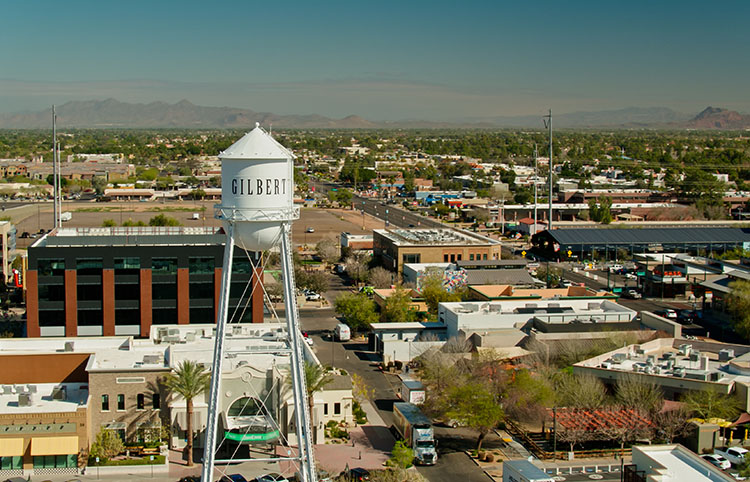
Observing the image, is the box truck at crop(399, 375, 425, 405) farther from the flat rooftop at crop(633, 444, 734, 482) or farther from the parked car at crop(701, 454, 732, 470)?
the parked car at crop(701, 454, 732, 470)

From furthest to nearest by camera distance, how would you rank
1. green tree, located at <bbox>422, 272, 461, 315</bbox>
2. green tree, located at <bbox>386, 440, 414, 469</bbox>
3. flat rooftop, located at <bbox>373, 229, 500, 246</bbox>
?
flat rooftop, located at <bbox>373, 229, 500, 246</bbox> < green tree, located at <bbox>422, 272, 461, 315</bbox> < green tree, located at <bbox>386, 440, 414, 469</bbox>

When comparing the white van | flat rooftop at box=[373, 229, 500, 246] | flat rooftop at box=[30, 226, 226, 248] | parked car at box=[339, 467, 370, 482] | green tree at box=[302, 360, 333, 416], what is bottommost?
parked car at box=[339, 467, 370, 482]

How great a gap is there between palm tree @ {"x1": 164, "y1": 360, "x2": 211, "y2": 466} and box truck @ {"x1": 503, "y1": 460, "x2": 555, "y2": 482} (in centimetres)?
1287

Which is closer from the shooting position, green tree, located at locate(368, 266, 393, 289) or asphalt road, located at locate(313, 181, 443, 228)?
green tree, located at locate(368, 266, 393, 289)

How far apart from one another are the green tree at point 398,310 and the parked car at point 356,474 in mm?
25764

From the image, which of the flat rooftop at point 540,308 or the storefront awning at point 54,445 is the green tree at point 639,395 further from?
the storefront awning at point 54,445

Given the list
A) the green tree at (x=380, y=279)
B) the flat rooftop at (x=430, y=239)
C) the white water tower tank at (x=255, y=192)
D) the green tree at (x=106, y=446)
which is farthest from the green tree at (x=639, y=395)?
the flat rooftop at (x=430, y=239)

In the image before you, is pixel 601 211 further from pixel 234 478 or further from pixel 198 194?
pixel 234 478

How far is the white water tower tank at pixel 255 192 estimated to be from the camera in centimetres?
2603

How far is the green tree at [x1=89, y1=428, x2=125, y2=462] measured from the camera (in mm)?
36638

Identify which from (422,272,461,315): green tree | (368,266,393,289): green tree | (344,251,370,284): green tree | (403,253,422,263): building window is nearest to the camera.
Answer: (422,272,461,315): green tree

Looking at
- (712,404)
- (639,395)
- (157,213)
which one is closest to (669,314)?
(712,404)

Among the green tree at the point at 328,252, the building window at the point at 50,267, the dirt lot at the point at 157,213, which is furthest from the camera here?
the dirt lot at the point at 157,213

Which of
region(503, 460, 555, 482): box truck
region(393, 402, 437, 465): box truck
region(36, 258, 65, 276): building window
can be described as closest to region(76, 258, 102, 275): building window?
region(36, 258, 65, 276): building window
